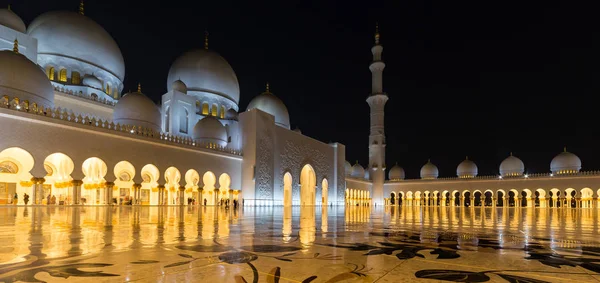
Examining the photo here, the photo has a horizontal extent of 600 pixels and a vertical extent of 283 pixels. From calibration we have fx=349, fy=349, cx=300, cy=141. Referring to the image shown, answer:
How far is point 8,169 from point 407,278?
626 inches

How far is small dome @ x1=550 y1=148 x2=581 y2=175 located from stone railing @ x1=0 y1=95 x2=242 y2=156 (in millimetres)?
27543

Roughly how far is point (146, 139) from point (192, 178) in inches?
137

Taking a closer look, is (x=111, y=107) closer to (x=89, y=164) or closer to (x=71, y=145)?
(x=89, y=164)

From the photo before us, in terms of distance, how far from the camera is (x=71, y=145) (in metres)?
12.8

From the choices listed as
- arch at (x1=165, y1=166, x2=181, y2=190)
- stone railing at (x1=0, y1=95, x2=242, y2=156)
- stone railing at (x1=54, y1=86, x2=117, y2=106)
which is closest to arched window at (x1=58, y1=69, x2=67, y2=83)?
stone railing at (x1=54, y1=86, x2=117, y2=106)

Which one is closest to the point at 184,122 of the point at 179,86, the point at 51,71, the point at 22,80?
the point at 179,86

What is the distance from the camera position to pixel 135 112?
16578 millimetres

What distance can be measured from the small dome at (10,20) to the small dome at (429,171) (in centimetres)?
3332

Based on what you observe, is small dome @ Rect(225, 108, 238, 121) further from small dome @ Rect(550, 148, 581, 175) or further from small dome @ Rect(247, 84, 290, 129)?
small dome @ Rect(550, 148, 581, 175)

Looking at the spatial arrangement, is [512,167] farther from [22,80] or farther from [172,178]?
[22,80]

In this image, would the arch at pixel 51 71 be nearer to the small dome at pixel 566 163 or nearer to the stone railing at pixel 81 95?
the stone railing at pixel 81 95

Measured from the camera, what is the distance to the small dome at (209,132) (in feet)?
63.7

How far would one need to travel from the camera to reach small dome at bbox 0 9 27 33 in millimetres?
16250

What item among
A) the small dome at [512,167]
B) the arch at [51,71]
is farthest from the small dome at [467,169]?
the arch at [51,71]
